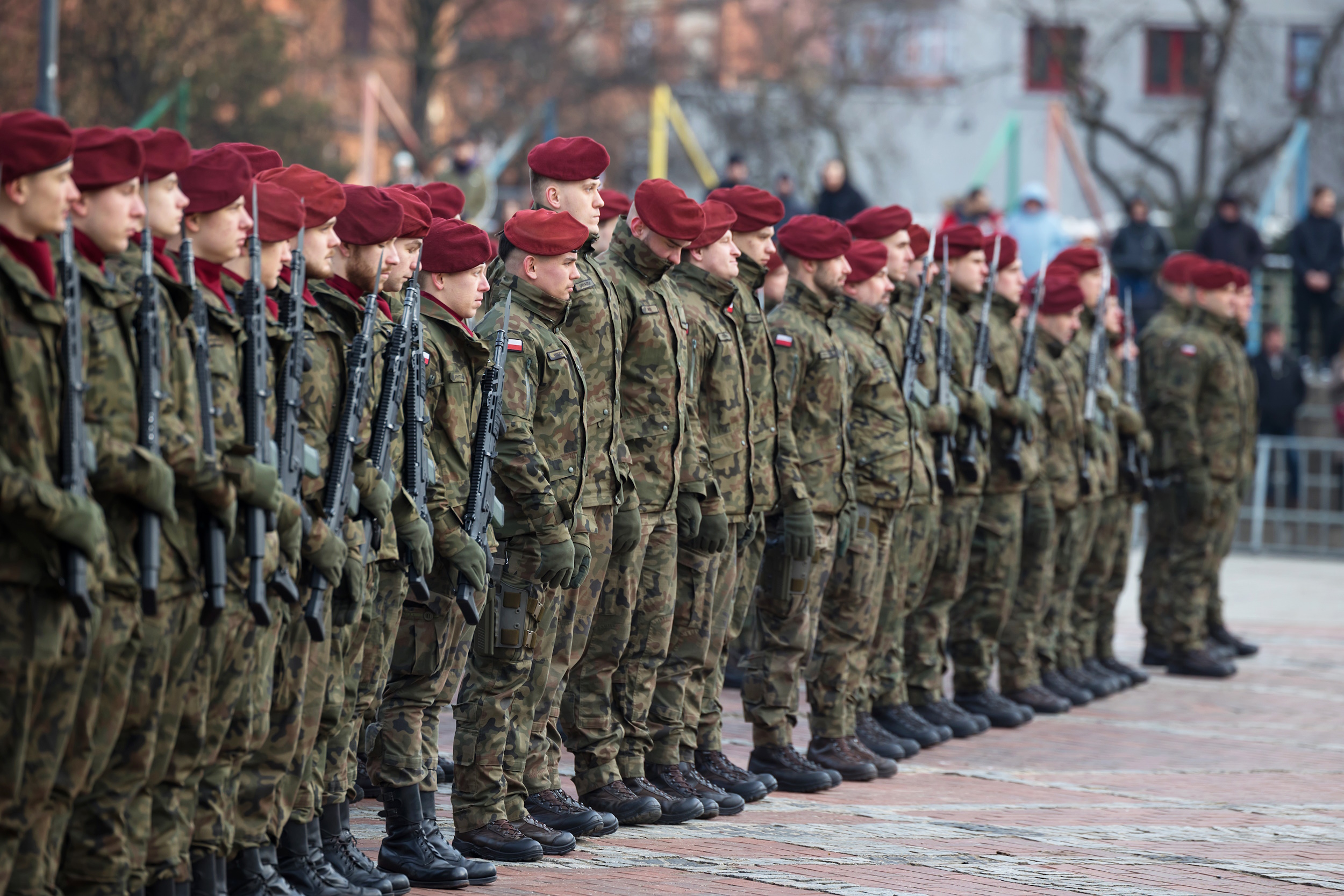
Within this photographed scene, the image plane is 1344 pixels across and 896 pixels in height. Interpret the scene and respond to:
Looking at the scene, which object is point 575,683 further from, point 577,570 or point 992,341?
point 992,341

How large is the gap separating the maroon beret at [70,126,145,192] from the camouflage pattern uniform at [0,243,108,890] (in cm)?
39

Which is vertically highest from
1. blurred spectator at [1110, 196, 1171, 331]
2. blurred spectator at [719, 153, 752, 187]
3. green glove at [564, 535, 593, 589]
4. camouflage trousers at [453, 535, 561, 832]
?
blurred spectator at [719, 153, 752, 187]

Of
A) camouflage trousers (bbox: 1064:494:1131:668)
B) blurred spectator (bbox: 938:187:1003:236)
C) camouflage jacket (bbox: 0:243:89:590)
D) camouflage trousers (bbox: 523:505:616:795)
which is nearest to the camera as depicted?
camouflage jacket (bbox: 0:243:89:590)

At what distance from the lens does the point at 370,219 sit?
6309 millimetres

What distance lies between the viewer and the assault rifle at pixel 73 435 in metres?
4.49

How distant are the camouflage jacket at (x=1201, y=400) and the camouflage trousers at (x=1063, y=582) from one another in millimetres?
1176

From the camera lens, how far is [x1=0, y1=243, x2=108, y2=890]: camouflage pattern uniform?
177 inches

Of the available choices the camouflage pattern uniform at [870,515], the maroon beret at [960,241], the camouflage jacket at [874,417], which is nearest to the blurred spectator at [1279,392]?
the maroon beret at [960,241]

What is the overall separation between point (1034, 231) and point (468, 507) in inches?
487

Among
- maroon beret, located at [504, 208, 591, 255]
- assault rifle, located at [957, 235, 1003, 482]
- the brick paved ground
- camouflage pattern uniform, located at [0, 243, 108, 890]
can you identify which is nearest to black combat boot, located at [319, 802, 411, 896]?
the brick paved ground

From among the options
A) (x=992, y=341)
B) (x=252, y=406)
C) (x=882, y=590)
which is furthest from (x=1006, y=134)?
(x=252, y=406)

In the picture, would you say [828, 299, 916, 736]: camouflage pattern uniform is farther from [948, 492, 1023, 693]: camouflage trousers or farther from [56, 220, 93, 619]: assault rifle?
[56, 220, 93, 619]: assault rifle

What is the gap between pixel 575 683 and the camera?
24.2 ft

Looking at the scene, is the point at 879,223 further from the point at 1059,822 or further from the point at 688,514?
the point at 1059,822
